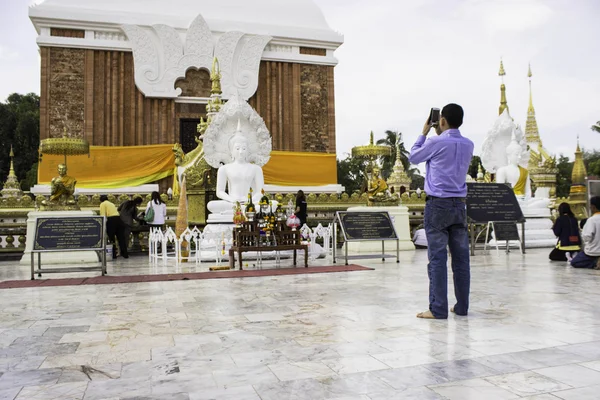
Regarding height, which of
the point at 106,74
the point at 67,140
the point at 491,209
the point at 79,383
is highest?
the point at 106,74

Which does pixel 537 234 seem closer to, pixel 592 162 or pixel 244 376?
pixel 244 376

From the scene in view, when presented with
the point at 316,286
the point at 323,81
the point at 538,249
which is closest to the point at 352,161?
the point at 323,81

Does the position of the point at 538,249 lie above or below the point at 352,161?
below

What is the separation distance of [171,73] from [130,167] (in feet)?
12.7

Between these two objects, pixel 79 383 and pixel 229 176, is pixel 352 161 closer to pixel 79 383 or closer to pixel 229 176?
pixel 229 176

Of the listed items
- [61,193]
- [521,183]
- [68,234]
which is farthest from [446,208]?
[521,183]

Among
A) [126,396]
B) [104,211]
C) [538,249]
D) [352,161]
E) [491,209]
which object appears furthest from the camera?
[352,161]

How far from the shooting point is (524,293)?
545 cm

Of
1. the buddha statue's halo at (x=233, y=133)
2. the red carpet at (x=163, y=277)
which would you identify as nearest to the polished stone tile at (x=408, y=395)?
the red carpet at (x=163, y=277)

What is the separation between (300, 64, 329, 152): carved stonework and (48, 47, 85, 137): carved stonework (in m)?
8.32

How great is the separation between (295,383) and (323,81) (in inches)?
828

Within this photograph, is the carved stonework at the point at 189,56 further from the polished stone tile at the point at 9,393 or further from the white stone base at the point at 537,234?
the polished stone tile at the point at 9,393

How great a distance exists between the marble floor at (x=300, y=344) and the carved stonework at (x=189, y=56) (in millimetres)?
15621

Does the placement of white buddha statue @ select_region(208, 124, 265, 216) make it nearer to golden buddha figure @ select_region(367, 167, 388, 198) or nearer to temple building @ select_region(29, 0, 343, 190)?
golden buddha figure @ select_region(367, 167, 388, 198)
